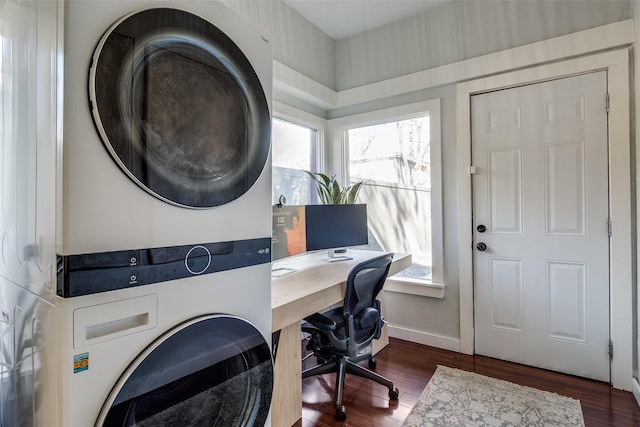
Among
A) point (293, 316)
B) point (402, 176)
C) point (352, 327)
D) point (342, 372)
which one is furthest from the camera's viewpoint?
point (402, 176)

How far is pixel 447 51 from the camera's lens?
252 centimetres

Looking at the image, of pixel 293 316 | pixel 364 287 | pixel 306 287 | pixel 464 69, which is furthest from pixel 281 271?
pixel 464 69

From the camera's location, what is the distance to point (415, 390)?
200 cm

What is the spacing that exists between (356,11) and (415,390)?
9.22 ft

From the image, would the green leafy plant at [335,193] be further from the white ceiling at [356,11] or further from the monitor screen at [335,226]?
the white ceiling at [356,11]

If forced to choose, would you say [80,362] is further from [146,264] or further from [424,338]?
[424,338]

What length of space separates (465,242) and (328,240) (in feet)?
3.43

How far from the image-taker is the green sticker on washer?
2.23 ft

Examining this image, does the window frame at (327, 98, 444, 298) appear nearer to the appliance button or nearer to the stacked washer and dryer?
the stacked washer and dryer

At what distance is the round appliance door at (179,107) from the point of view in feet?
2.35

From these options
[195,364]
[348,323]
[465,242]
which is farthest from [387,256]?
[195,364]

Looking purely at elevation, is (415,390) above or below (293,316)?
below

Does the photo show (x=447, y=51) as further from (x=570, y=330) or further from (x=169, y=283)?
(x=169, y=283)

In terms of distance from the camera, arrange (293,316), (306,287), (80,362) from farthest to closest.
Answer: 1. (306,287)
2. (293,316)
3. (80,362)
